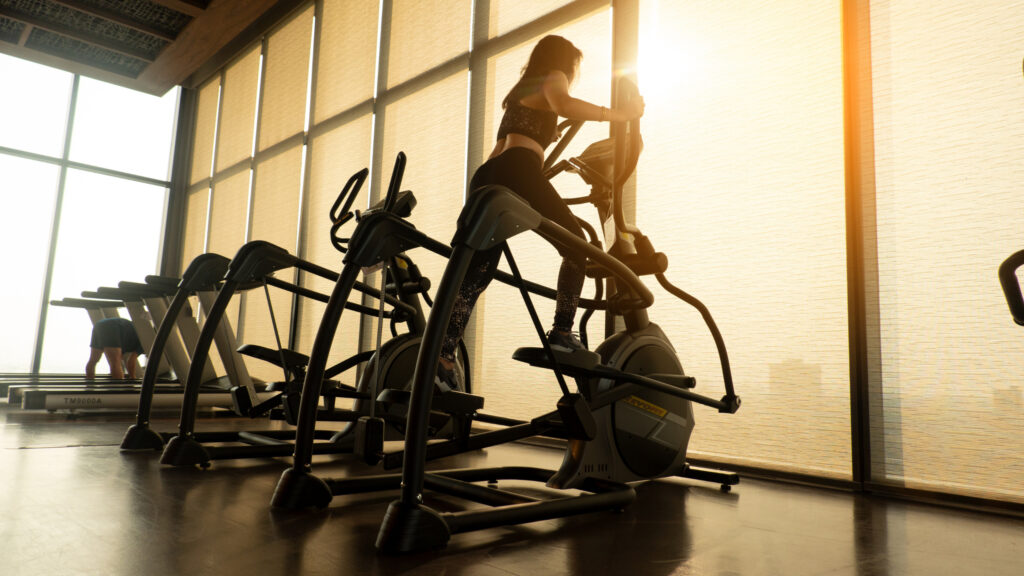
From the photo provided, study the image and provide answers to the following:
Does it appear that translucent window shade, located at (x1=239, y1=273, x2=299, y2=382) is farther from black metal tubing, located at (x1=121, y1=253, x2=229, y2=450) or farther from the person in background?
black metal tubing, located at (x1=121, y1=253, x2=229, y2=450)

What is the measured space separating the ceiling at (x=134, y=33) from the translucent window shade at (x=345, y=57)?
81 cm

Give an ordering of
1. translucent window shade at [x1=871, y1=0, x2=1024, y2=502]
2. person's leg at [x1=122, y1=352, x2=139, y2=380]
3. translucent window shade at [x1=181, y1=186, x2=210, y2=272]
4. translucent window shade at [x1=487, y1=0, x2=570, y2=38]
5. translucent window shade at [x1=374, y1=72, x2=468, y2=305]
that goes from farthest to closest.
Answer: translucent window shade at [x1=181, y1=186, x2=210, y2=272], person's leg at [x1=122, y1=352, x2=139, y2=380], translucent window shade at [x1=374, y1=72, x2=468, y2=305], translucent window shade at [x1=487, y1=0, x2=570, y2=38], translucent window shade at [x1=871, y1=0, x2=1024, y2=502]

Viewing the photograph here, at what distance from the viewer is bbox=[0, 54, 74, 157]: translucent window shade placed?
7277mm

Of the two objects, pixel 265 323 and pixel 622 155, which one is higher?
pixel 622 155

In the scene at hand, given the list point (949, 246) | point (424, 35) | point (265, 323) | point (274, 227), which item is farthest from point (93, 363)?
point (949, 246)

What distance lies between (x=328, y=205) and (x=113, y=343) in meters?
2.55

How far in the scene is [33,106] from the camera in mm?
7480

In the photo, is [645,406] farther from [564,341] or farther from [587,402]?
[564,341]

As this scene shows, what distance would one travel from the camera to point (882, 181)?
2.42 m

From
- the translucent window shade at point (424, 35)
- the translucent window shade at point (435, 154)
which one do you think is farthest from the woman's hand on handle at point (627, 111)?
the translucent window shade at point (424, 35)

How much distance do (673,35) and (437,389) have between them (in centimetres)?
247

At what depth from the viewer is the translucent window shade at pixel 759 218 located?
251cm

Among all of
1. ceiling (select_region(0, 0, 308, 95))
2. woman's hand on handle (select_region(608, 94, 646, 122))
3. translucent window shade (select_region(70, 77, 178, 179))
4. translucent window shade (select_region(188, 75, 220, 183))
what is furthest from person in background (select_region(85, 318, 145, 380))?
woman's hand on handle (select_region(608, 94, 646, 122))

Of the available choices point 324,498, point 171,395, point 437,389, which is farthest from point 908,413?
A: point 171,395
